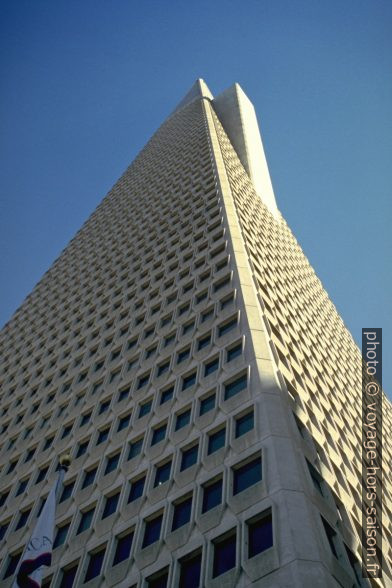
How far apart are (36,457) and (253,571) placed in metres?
15.6

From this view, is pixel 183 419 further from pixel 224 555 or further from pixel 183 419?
pixel 224 555

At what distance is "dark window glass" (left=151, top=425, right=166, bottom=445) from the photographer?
2316 cm

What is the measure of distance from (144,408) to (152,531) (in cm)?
713

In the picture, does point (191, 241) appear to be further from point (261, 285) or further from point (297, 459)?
point (297, 459)

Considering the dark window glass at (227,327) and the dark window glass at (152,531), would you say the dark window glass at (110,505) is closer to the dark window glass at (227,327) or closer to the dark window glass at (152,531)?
the dark window glass at (152,531)

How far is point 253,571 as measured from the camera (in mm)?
15102

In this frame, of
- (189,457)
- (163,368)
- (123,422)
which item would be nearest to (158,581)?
(189,457)

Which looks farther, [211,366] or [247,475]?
[211,366]

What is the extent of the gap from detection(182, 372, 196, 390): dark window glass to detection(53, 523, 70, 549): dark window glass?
6.54 metres

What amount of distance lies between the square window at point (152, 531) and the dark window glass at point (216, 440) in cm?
260

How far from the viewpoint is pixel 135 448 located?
23812 millimetres

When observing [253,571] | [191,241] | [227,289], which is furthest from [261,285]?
[253,571]

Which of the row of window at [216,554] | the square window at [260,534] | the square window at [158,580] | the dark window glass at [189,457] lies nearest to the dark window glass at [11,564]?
the row of window at [216,554]

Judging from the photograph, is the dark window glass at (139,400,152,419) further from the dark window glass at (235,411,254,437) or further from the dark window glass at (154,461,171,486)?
the dark window glass at (235,411,254,437)
